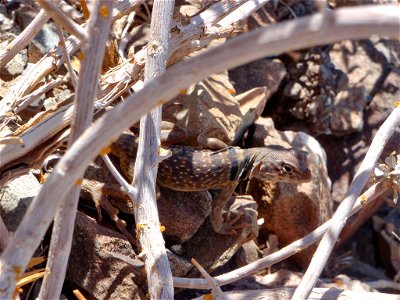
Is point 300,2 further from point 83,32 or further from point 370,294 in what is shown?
point 83,32

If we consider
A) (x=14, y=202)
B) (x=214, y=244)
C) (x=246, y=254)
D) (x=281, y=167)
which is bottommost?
(x=246, y=254)

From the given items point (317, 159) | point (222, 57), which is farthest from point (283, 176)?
point (222, 57)

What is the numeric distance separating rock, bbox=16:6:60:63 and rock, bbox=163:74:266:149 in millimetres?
1014

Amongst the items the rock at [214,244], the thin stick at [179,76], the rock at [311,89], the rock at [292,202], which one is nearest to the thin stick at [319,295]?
the rock at [214,244]

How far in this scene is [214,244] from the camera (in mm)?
4430

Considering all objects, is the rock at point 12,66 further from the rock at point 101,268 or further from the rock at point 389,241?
the rock at point 389,241

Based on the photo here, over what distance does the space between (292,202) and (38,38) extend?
2.40m

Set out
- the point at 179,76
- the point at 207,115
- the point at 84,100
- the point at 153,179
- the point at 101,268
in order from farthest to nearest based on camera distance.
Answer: the point at 207,115 < the point at 101,268 < the point at 153,179 < the point at 84,100 < the point at 179,76

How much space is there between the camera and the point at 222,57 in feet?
5.80

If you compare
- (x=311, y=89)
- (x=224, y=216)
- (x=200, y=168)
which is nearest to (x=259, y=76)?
(x=311, y=89)

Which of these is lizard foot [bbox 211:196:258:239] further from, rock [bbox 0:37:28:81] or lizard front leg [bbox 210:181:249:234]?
rock [bbox 0:37:28:81]

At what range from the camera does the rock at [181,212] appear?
A: 4215 millimetres

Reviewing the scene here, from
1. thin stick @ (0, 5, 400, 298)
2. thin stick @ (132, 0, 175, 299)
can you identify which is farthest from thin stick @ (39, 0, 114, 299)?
thin stick @ (132, 0, 175, 299)

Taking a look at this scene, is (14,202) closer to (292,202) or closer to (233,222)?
(233,222)
